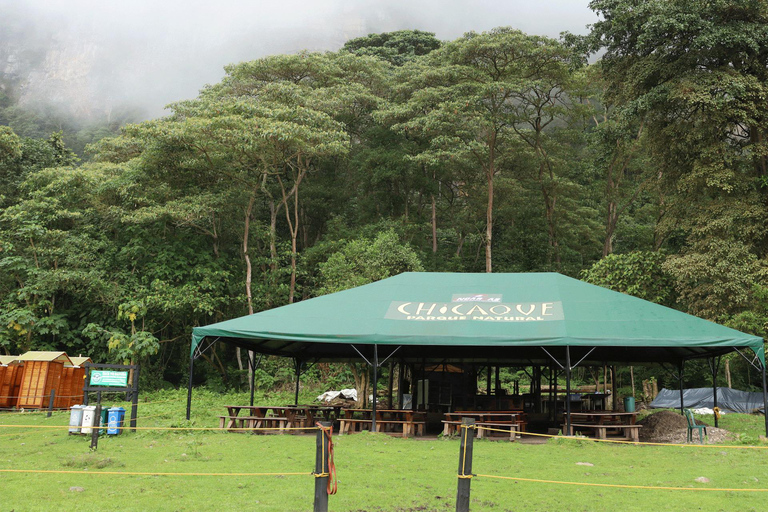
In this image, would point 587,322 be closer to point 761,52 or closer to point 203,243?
point 761,52

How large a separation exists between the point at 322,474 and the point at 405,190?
86.3 feet

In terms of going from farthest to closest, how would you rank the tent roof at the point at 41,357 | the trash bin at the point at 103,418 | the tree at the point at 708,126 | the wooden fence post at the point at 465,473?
the tree at the point at 708,126
the tent roof at the point at 41,357
the trash bin at the point at 103,418
the wooden fence post at the point at 465,473

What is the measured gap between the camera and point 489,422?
13.2 metres

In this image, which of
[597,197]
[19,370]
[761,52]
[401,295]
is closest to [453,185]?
[597,197]

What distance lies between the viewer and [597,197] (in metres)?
33.5

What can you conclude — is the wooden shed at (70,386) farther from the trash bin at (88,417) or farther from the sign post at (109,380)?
the trash bin at (88,417)

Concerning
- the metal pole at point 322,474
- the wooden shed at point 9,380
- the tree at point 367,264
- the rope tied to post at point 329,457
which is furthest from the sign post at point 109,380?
the tree at point 367,264

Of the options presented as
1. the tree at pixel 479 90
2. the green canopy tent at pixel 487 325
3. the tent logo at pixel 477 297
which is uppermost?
the tree at pixel 479 90

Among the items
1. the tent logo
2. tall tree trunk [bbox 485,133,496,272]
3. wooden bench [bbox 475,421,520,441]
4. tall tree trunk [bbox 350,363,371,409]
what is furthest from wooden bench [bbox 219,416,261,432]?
tall tree trunk [bbox 485,133,496,272]

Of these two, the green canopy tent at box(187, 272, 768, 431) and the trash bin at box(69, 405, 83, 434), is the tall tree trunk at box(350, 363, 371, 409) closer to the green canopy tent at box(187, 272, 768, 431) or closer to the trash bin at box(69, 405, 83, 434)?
the green canopy tent at box(187, 272, 768, 431)

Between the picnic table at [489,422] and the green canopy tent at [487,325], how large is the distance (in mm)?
1591

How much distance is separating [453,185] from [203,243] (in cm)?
Result: 1476

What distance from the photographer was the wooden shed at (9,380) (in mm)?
17672

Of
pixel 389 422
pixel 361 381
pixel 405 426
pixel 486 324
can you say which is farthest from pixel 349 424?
pixel 361 381
